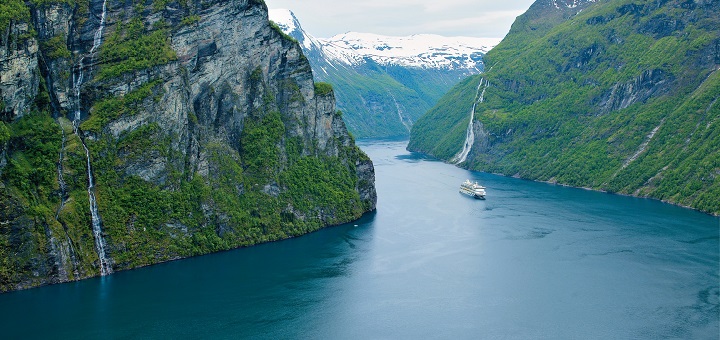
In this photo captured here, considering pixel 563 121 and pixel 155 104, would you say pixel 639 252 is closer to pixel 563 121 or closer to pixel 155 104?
pixel 155 104

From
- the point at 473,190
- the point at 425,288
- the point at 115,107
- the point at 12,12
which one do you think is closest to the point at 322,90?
the point at 115,107

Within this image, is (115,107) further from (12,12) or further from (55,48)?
(12,12)

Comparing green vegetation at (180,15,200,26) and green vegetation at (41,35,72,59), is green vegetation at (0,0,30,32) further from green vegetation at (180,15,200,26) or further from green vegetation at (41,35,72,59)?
green vegetation at (180,15,200,26)

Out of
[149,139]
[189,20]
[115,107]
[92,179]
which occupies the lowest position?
[92,179]

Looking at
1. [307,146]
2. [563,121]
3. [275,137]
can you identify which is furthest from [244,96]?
[563,121]

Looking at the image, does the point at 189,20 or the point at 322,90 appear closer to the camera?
the point at 189,20

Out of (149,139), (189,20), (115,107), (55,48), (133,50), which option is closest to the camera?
(55,48)

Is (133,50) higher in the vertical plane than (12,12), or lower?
lower
